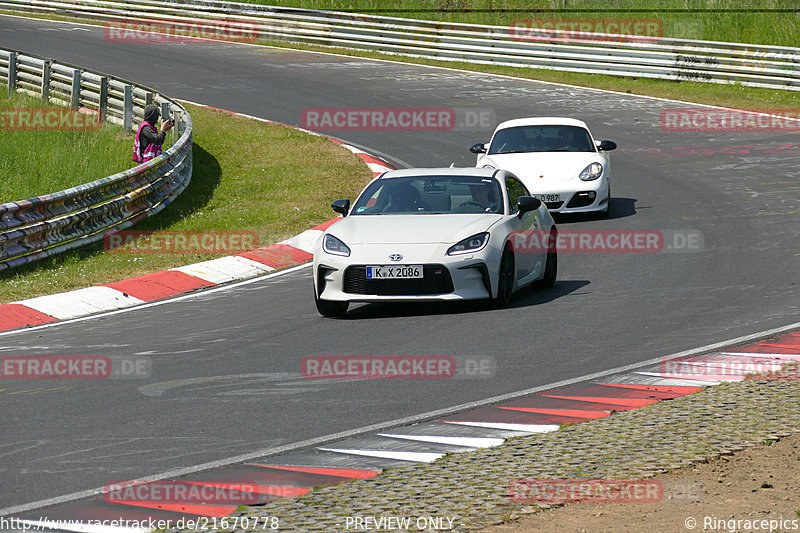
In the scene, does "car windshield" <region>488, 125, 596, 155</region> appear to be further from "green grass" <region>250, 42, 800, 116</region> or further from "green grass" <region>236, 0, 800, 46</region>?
"green grass" <region>236, 0, 800, 46</region>

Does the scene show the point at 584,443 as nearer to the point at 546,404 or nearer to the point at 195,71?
the point at 546,404

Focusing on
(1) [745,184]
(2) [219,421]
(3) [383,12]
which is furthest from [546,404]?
(3) [383,12]

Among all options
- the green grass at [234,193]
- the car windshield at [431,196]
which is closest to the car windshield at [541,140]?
the green grass at [234,193]

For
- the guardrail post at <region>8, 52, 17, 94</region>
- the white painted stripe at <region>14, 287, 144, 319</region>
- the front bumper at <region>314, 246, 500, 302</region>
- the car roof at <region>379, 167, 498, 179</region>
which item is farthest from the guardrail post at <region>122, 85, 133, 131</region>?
the front bumper at <region>314, 246, 500, 302</region>

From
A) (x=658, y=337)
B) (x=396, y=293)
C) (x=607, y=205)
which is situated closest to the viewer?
(x=658, y=337)

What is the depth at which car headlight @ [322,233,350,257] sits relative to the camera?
11.5m

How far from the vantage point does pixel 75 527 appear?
18.5 feet

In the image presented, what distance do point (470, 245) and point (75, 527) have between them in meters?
6.32

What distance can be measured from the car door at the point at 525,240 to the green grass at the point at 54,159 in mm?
7743

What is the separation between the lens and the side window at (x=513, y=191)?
41.3 feet

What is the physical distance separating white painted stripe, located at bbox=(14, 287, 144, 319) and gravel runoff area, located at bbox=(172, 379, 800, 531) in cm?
666

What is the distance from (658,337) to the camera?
10.2m

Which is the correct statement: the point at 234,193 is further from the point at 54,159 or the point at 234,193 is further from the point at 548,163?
the point at 548,163

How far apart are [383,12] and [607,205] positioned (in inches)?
1064
